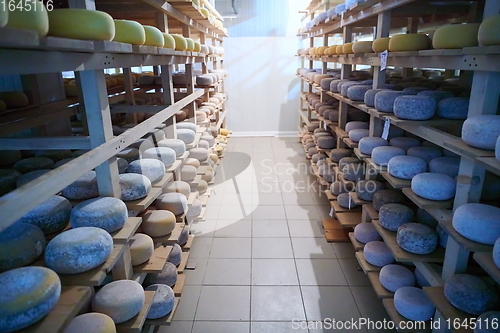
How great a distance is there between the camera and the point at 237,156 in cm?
594

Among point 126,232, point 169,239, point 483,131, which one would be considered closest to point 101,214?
point 126,232

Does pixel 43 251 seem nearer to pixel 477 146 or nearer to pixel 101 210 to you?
pixel 101 210

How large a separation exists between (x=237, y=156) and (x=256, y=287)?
11.6ft

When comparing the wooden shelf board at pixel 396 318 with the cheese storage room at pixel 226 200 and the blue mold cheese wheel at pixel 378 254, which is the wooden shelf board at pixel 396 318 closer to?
the cheese storage room at pixel 226 200

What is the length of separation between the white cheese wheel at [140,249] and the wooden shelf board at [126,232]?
243 mm

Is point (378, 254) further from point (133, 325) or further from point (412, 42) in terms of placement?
point (133, 325)

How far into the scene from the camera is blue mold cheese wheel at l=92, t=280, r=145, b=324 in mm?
1545

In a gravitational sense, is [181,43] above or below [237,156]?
above

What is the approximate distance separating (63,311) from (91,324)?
0.23 m

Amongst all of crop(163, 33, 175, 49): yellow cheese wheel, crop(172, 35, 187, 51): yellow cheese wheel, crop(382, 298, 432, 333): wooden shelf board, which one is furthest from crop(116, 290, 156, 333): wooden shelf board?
crop(172, 35, 187, 51): yellow cheese wheel

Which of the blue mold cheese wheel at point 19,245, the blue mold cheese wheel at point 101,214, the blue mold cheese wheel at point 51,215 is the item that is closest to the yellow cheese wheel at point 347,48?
the blue mold cheese wheel at point 101,214

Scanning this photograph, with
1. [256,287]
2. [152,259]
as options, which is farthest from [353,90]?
[152,259]

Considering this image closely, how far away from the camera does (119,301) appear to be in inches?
61.5

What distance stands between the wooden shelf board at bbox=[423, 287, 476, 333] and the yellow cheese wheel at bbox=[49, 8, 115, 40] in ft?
6.40
